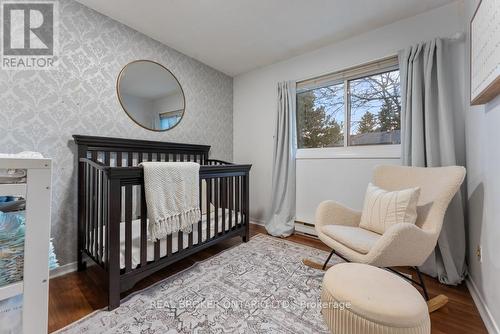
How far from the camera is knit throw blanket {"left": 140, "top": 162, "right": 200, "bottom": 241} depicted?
4.71 feet

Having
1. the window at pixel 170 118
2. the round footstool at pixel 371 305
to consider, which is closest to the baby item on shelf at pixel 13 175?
the round footstool at pixel 371 305

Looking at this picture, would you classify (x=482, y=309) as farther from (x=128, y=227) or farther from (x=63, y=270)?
(x=63, y=270)

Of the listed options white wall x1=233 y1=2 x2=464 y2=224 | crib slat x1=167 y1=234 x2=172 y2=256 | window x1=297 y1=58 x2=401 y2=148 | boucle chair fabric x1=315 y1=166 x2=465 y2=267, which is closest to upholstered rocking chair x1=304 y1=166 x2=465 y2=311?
boucle chair fabric x1=315 y1=166 x2=465 y2=267

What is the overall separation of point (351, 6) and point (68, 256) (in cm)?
313

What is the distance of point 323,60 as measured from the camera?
2.50 metres

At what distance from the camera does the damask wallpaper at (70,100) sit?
1.53 m

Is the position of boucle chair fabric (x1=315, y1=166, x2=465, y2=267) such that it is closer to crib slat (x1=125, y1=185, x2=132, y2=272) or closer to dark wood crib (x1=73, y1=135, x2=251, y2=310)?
dark wood crib (x1=73, y1=135, x2=251, y2=310)

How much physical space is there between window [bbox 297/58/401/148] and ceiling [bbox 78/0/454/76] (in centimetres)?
42

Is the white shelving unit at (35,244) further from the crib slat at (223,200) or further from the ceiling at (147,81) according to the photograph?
the ceiling at (147,81)

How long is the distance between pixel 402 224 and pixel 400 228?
0.10ft

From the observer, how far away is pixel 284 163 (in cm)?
268

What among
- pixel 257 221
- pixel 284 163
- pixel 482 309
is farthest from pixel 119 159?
pixel 482 309

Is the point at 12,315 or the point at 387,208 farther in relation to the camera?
the point at 387,208

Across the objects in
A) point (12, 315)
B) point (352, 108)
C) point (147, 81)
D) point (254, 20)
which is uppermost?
point (254, 20)
